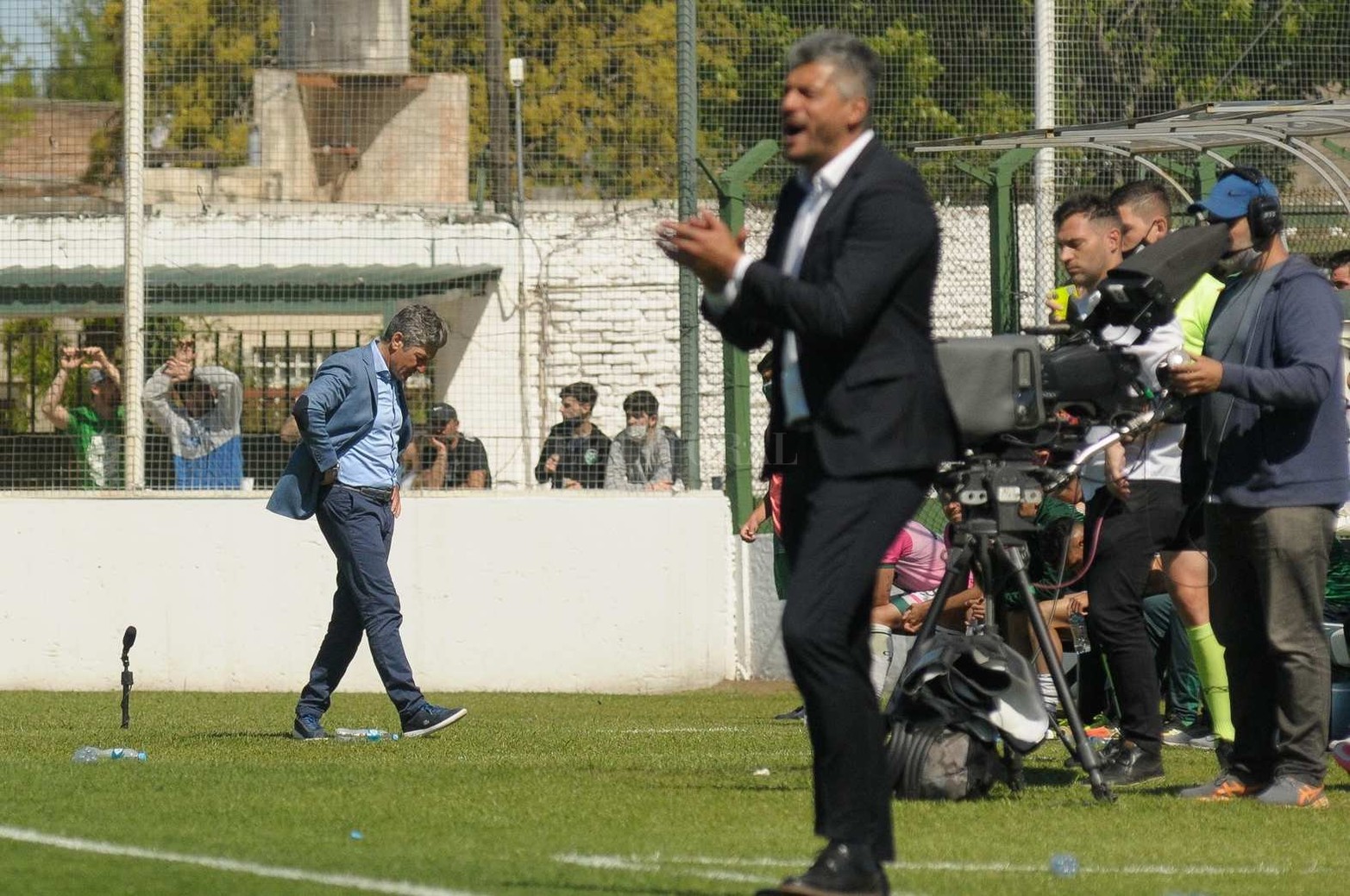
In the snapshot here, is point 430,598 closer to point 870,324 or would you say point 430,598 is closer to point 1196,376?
point 1196,376

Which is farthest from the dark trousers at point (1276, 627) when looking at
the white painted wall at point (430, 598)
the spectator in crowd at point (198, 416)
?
the spectator in crowd at point (198, 416)

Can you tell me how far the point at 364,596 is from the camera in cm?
982

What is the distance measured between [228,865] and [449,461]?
8.25 meters

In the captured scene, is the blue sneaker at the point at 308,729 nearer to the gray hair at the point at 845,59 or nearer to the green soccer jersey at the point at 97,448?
the green soccer jersey at the point at 97,448

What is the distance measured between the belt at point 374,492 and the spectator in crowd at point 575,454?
139 inches

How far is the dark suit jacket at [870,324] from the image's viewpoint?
501 centimetres

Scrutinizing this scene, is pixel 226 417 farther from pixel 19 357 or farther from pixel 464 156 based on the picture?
pixel 464 156

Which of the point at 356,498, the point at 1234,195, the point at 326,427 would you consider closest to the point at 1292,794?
the point at 1234,195

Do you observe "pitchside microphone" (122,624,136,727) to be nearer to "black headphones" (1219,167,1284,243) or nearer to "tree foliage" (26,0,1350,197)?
"tree foliage" (26,0,1350,197)

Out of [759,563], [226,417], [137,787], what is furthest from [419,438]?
[137,787]

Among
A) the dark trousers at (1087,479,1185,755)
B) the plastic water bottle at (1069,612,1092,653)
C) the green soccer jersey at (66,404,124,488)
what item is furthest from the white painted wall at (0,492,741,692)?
the dark trousers at (1087,479,1185,755)

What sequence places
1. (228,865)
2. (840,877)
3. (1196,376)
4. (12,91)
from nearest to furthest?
1. (840,877)
2. (228,865)
3. (1196,376)
4. (12,91)

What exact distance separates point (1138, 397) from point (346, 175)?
7933 millimetres

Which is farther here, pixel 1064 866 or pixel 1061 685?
pixel 1061 685
